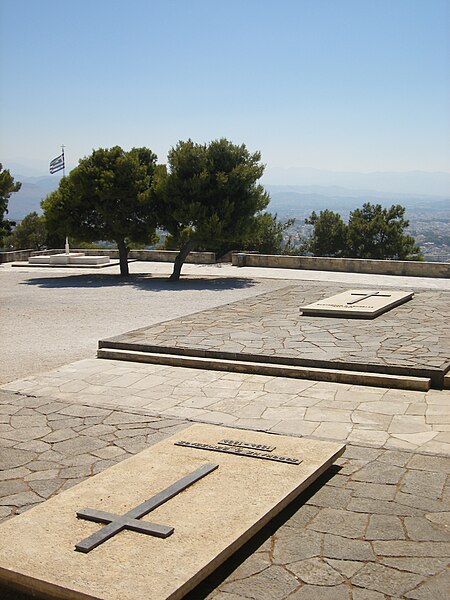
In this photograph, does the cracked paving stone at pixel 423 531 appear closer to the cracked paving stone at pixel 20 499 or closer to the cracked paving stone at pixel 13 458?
the cracked paving stone at pixel 20 499

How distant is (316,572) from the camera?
3.46 m

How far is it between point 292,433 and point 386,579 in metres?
2.48

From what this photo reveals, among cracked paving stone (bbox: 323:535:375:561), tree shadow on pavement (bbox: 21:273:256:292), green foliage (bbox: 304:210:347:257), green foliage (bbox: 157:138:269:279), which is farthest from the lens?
green foliage (bbox: 304:210:347:257)

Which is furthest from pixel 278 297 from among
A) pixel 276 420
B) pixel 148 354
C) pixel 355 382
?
pixel 276 420

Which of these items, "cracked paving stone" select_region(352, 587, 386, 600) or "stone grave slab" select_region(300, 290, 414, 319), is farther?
"stone grave slab" select_region(300, 290, 414, 319)

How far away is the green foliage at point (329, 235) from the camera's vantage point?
111 ft

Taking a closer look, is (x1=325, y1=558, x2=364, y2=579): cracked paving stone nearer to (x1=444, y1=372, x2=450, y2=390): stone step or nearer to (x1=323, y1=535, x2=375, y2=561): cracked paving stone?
(x1=323, y1=535, x2=375, y2=561): cracked paving stone

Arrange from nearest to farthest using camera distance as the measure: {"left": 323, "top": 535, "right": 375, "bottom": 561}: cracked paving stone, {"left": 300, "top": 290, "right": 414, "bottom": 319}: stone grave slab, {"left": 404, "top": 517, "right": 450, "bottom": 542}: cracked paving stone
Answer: {"left": 323, "top": 535, "right": 375, "bottom": 561}: cracked paving stone
{"left": 404, "top": 517, "right": 450, "bottom": 542}: cracked paving stone
{"left": 300, "top": 290, "right": 414, "bottom": 319}: stone grave slab

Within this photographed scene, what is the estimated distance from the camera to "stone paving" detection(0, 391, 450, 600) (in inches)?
132

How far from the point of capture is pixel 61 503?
4.06 m

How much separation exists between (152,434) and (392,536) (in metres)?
2.57

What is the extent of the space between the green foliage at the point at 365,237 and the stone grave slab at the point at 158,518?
28449 mm

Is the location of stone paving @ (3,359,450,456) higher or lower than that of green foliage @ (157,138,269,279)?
lower

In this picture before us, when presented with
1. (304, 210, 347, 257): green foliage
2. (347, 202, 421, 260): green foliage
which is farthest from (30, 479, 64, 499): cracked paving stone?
(304, 210, 347, 257): green foliage
